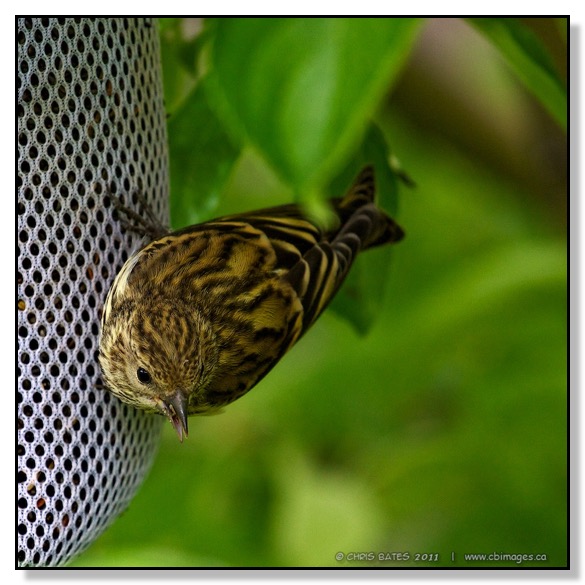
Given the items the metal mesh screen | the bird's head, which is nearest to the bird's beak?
the bird's head

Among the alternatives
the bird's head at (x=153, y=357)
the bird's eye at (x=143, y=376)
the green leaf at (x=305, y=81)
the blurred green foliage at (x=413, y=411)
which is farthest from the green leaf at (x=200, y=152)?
the green leaf at (x=305, y=81)

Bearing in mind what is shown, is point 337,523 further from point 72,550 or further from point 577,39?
point 577,39

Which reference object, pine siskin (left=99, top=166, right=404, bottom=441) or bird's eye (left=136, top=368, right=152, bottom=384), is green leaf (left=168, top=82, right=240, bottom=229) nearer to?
pine siskin (left=99, top=166, right=404, bottom=441)

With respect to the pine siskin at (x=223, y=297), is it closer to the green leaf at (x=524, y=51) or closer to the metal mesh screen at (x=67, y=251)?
the metal mesh screen at (x=67, y=251)

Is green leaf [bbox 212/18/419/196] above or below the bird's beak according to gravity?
above

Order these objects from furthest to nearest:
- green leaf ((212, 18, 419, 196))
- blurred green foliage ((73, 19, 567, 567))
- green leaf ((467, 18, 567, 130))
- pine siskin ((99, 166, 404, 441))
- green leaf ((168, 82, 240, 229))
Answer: blurred green foliage ((73, 19, 567, 567)) < pine siskin ((99, 166, 404, 441)) < green leaf ((168, 82, 240, 229)) < green leaf ((467, 18, 567, 130)) < green leaf ((212, 18, 419, 196))
